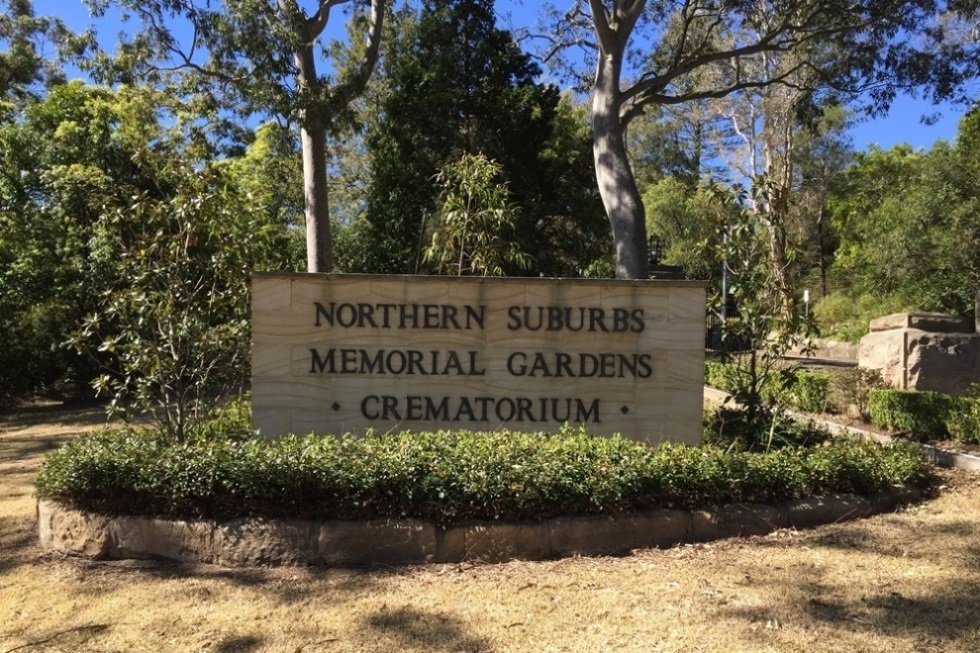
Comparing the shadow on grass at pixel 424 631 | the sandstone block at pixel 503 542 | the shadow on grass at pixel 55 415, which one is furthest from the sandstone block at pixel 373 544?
the shadow on grass at pixel 55 415

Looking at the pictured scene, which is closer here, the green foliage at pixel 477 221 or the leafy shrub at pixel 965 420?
the green foliage at pixel 477 221

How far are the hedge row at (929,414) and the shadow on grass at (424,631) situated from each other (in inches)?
264

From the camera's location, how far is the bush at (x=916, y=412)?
8.34 metres

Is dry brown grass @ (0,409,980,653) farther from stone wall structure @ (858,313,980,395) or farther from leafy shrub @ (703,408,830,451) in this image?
stone wall structure @ (858,313,980,395)

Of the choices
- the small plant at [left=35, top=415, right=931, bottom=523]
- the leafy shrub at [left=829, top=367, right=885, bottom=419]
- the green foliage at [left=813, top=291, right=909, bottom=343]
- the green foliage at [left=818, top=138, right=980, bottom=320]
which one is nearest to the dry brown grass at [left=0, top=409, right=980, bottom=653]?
the small plant at [left=35, top=415, right=931, bottom=523]

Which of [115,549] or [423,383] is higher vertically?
[423,383]

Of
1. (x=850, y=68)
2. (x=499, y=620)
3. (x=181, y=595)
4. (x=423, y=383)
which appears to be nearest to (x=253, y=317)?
(x=423, y=383)

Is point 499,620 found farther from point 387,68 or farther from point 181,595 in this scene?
point 387,68

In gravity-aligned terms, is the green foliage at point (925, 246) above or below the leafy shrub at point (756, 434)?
above

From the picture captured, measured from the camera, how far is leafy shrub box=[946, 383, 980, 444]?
7996mm

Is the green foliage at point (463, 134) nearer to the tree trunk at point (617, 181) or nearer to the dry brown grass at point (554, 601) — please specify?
the tree trunk at point (617, 181)

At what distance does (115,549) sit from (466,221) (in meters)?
4.29

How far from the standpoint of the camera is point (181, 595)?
4.21 m

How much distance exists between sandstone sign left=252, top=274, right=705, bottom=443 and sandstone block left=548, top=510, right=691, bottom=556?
5.20 ft
